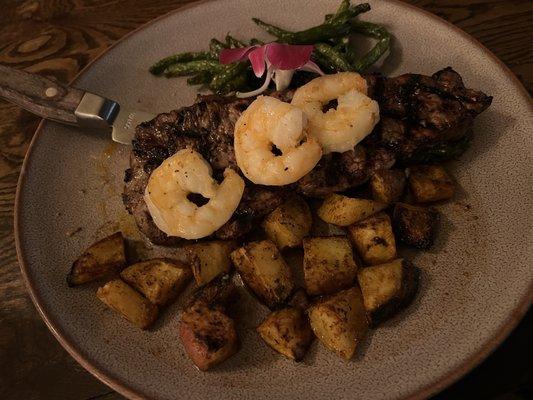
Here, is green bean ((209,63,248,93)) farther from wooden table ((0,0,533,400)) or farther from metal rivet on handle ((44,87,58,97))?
wooden table ((0,0,533,400))

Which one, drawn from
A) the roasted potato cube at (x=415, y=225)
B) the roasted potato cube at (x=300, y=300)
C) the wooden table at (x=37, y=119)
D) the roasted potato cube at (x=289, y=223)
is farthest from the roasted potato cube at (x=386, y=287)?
the wooden table at (x=37, y=119)

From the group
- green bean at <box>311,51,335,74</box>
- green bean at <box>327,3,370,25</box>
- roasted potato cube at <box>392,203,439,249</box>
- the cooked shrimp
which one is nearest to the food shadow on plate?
roasted potato cube at <box>392,203,439,249</box>

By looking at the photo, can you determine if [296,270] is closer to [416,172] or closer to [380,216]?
[380,216]

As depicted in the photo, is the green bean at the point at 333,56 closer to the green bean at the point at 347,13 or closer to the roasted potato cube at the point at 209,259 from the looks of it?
the green bean at the point at 347,13

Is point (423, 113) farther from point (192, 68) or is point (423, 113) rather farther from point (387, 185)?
point (192, 68)

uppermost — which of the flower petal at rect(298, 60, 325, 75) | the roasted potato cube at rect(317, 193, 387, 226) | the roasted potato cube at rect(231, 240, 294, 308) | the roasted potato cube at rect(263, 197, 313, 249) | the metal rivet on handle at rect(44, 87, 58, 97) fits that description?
the flower petal at rect(298, 60, 325, 75)

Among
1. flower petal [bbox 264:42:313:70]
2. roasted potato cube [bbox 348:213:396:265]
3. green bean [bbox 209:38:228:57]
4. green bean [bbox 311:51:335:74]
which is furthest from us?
green bean [bbox 209:38:228:57]
